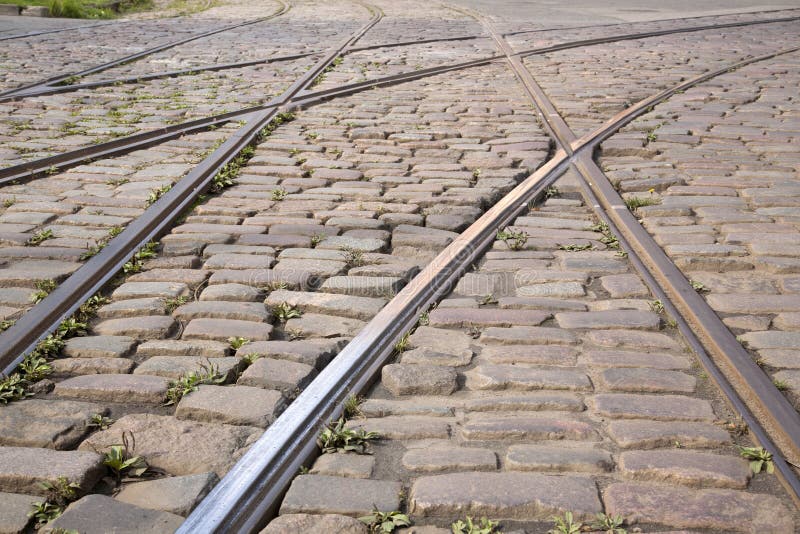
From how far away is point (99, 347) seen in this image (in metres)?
2.78

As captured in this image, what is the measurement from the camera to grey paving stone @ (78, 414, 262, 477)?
85.0 inches

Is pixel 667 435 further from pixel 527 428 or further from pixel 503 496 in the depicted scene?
pixel 503 496

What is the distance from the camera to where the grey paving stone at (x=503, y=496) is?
1.98 metres

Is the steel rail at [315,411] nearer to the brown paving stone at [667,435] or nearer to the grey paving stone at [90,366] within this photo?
the brown paving stone at [667,435]

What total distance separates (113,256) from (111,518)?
6.10 feet

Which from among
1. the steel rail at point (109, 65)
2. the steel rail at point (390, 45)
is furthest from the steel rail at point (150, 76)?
the steel rail at point (109, 65)

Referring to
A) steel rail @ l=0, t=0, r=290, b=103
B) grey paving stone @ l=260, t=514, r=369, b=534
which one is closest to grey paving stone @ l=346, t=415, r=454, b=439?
grey paving stone @ l=260, t=514, r=369, b=534

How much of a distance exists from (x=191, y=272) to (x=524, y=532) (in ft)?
6.85

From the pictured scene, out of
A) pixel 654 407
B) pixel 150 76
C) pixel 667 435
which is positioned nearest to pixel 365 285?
pixel 654 407

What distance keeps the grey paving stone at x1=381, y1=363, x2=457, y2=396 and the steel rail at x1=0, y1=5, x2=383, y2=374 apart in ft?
3.92

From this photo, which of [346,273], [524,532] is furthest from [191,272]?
[524,532]

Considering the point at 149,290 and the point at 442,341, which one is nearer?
the point at 442,341

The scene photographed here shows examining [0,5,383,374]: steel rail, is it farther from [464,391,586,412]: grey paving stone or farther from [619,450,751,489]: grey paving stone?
[619,450,751,489]: grey paving stone

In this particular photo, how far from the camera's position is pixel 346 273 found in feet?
11.6
